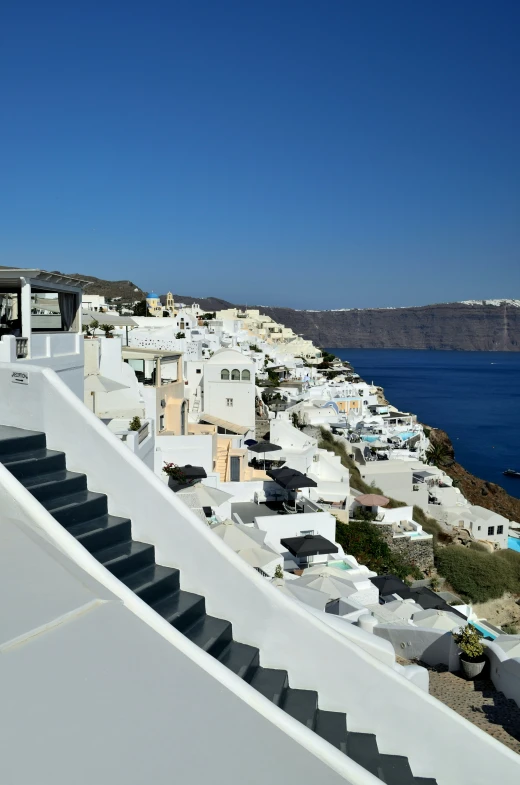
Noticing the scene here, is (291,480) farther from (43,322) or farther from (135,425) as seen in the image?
(43,322)

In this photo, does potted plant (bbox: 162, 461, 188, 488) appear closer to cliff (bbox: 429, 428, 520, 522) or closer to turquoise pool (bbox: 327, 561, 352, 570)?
turquoise pool (bbox: 327, 561, 352, 570)

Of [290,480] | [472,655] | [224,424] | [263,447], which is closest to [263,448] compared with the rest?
[263,447]

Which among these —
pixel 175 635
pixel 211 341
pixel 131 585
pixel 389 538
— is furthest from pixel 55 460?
pixel 211 341

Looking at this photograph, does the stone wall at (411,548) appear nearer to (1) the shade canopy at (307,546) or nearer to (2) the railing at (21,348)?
(1) the shade canopy at (307,546)

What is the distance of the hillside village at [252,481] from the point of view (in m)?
3.84

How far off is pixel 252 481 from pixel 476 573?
7.18 m

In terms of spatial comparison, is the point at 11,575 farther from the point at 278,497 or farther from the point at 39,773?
the point at 278,497

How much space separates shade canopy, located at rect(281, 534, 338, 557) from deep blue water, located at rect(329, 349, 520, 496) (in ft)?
105

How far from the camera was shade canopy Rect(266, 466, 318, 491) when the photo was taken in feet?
54.4

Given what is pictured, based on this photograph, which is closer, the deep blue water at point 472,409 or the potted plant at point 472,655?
the potted plant at point 472,655

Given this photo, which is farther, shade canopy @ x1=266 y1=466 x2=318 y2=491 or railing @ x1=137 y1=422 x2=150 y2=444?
shade canopy @ x1=266 y1=466 x2=318 y2=491

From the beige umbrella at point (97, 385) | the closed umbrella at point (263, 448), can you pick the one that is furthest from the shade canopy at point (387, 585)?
the closed umbrella at point (263, 448)

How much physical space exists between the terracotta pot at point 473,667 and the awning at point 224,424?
1658 cm

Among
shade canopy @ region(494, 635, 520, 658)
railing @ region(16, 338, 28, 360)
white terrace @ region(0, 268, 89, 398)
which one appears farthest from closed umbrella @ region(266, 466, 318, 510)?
railing @ region(16, 338, 28, 360)
